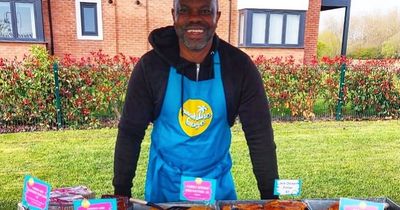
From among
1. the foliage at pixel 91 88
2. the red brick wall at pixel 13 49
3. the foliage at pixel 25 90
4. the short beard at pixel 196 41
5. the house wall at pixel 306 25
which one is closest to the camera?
the short beard at pixel 196 41

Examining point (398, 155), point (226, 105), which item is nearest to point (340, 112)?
point (398, 155)

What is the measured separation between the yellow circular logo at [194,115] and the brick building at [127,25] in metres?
10.0

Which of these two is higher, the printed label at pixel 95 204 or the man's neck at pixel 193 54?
the man's neck at pixel 193 54

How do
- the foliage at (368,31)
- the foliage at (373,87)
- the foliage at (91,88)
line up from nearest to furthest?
the foliage at (91,88) → the foliage at (373,87) → the foliage at (368,31)

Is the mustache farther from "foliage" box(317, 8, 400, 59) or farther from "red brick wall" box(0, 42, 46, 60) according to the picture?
"foliage" box(317, 8, 400, 59)

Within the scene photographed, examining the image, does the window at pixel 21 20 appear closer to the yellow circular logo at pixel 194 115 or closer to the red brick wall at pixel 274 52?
the red brick wall at pixel 274 52

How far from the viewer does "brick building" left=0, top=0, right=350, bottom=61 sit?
10.4m

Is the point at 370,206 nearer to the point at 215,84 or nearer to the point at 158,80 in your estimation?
the point at 215,84

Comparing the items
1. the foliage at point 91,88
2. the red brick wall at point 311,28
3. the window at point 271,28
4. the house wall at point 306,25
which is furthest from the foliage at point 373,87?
the red brick wall at point 311,28

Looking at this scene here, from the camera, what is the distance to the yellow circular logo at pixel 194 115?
5.35ft

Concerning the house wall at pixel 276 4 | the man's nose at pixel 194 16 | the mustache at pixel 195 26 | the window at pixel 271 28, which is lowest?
the mustache at pixel 195 26

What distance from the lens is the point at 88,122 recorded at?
6.47 meters

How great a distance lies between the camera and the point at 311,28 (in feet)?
41.7

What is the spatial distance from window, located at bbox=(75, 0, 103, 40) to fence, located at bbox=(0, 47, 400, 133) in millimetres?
4548
